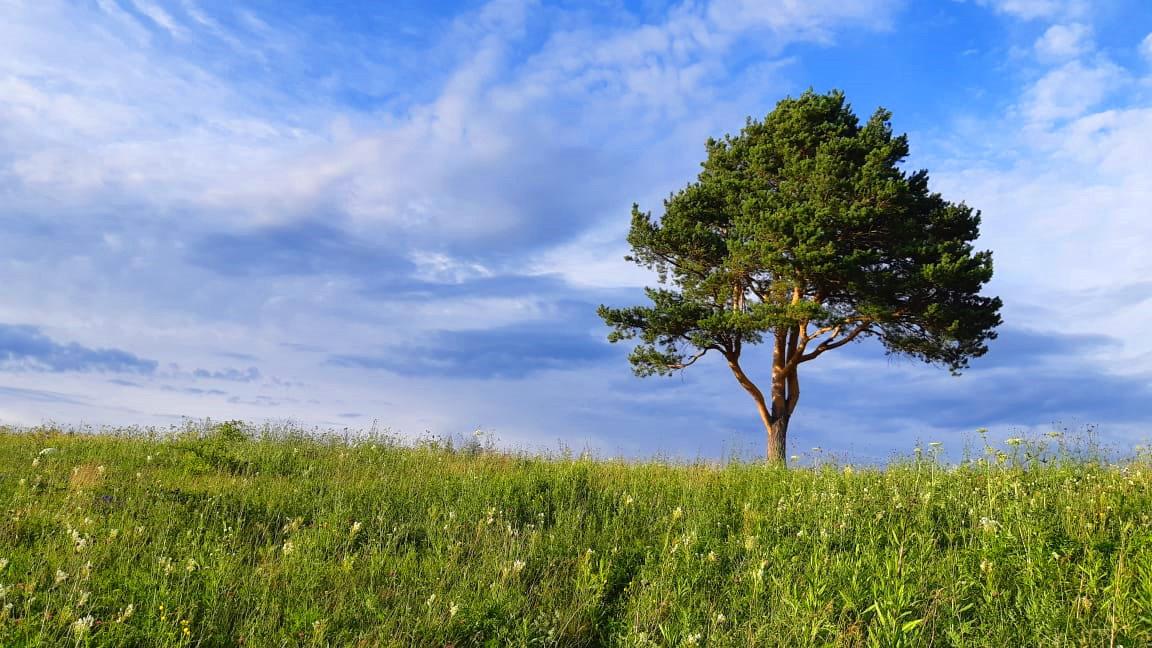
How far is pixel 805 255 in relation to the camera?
1883cm

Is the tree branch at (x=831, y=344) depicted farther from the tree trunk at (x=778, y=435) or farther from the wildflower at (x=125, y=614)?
the wildflower at (x=125, y=614)

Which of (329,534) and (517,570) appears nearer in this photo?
(517,570)

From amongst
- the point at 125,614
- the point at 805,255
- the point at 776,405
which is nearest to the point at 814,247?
the point at 805,255

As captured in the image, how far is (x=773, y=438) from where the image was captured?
21.6m

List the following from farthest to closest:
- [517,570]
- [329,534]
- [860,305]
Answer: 1. [860,305]
2. [329,534]
3. [517,570]

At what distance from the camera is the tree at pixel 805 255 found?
778 inches

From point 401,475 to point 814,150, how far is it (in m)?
17.4

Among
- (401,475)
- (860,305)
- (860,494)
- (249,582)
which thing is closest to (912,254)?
(860,305)

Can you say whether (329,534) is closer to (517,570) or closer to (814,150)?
(517,570)

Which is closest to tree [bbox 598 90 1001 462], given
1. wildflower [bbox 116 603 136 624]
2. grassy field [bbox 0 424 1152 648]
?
grassy field [bbox 0 424 1152 648]

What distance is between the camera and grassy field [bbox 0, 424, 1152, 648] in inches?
188

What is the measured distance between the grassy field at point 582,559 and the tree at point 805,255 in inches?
429

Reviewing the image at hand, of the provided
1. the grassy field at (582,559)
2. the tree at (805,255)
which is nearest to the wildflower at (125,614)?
the grassy field at (582,559)

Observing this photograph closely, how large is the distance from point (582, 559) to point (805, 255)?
1444cm
